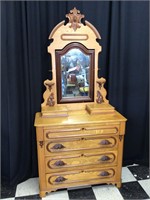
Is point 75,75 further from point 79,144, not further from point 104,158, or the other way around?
point 104,158

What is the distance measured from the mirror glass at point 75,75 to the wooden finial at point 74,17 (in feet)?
0.66

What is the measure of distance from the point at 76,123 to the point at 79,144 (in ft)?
0.67

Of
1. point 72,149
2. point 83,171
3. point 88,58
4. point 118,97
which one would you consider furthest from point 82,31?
point 83,171

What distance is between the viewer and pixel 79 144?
1.64m

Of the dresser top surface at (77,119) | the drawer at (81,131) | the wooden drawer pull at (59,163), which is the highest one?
the dresser top surface at (77,119)

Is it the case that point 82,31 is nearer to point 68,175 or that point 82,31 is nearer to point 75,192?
point 68,175

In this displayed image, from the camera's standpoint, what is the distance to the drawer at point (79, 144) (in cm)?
161

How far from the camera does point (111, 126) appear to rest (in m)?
1.65

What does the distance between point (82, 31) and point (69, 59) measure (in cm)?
28

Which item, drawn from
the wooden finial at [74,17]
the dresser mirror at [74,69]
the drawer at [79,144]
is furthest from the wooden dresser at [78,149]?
the wooden finial at [74,17]

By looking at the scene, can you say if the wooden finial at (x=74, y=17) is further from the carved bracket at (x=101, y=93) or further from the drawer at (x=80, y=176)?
the drawer at (x=80, y=176)

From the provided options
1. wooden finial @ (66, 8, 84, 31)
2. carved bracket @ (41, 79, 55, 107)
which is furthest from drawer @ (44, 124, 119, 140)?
wooden finial @ (66, 8, 84, 31)

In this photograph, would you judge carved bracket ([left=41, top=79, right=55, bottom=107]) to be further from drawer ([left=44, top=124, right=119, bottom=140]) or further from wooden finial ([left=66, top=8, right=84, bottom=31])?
wooden finial ([left=66, top=8, right=84, bottom=31])

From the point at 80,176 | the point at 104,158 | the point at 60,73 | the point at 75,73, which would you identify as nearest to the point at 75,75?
the point at 75,73
